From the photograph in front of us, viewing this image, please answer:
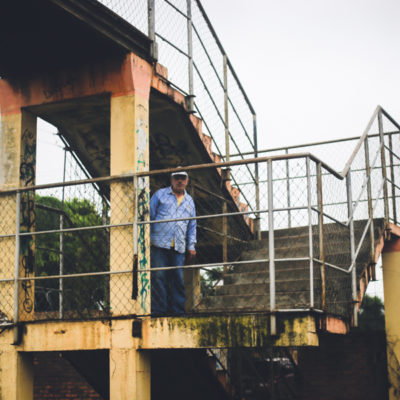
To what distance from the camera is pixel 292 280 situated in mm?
8078

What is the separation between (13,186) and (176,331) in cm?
315

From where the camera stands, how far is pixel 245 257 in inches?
371

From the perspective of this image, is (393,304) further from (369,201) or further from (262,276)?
(262,276)

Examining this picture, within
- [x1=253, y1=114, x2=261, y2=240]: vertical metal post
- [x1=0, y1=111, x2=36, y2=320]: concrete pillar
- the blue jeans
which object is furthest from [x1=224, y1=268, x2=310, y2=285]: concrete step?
[x1=0, y1=111, x2=36, y2=320]: concrete pillar

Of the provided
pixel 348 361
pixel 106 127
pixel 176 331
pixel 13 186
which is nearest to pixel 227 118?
pixel 106 127

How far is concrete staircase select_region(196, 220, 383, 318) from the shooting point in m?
7.63

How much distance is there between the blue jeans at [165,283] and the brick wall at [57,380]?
631 centimetres

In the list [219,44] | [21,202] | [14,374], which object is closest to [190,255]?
[21,202]

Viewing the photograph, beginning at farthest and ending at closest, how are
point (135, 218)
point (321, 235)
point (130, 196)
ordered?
point (130, 196)
point (135, 218)
point (321, 235)

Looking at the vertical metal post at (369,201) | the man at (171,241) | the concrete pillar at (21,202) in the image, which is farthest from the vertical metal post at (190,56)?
the vertical metal post at (369,201)

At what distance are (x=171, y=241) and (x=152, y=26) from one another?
9.42 feet

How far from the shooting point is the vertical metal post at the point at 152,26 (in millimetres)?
8555

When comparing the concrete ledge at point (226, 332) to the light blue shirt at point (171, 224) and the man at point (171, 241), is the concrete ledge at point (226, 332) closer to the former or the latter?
the man at point (171, 241)

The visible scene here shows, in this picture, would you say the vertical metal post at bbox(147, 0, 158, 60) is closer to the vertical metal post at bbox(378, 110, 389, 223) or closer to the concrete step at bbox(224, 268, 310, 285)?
the concrete step at bbox(224, 268, 310, 285)
